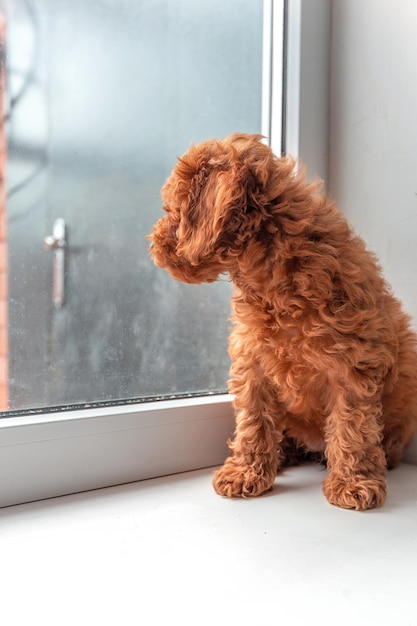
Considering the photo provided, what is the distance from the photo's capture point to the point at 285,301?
1088 millimetres

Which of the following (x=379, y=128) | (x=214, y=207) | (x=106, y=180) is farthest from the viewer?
(x=379, y=128)

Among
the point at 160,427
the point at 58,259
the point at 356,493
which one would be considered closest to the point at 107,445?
the point at 160,427

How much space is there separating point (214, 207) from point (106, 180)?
446mm

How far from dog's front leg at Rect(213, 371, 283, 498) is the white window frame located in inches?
5.8

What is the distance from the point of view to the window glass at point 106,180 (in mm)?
1244

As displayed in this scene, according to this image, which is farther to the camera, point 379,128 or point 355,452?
point 379,128

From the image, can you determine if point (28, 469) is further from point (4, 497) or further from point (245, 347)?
point (245, 347)

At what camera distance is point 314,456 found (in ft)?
4.85

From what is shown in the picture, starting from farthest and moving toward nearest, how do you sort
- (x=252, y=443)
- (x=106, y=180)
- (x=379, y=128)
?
1. (x=379, y=128)
2. (x=106, y=180)
3. (x=252, y=443)

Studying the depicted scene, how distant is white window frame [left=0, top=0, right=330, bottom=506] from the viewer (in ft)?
3.83

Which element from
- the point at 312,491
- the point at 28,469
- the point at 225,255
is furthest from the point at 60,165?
the point at 312,491

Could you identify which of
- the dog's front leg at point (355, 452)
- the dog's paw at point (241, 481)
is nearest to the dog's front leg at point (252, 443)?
the dog's paw at point (241, 481)

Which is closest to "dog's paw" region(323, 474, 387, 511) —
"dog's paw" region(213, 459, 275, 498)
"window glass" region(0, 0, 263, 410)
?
"dog's paw" region(213, 459, 275, 498)

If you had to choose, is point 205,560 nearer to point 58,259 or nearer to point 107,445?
point 107,445
